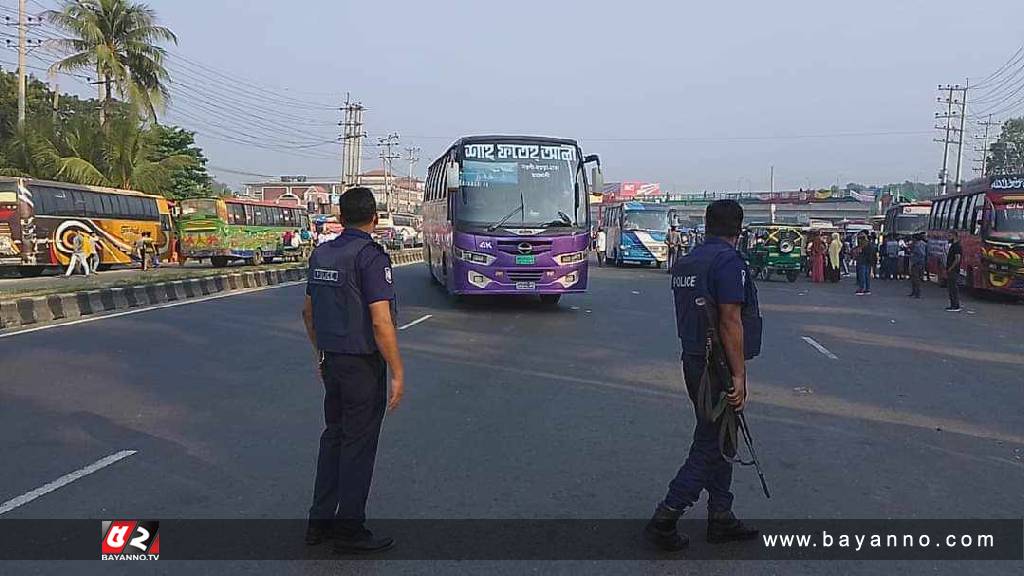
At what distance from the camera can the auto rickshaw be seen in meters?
30.3

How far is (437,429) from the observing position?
7.62 metres

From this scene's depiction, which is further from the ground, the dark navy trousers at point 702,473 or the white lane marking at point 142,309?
the dark navy trousers at point 702,473

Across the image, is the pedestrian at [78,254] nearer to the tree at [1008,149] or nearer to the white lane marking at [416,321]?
the white lane marking at [416,321]

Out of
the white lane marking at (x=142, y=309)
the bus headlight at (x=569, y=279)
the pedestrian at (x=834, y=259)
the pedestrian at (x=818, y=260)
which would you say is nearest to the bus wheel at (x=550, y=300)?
the bus headlight at (x=569, y=279)

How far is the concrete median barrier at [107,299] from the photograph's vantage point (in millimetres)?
15766

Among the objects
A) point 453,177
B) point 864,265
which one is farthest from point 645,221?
point 453,177

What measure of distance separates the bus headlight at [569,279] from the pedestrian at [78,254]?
58.9 feet

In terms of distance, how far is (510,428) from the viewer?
25.2ft

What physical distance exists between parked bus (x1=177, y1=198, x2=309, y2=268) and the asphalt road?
22.7 m

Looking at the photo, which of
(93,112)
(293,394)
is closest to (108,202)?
(93,112)

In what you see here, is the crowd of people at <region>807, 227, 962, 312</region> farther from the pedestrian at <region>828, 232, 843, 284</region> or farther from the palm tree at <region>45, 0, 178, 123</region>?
the palm tree at <region>45, 0, 178, 123</region>

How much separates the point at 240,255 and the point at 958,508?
118 feet

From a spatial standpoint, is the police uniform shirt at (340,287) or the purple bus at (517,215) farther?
the purple bus at (517,215)

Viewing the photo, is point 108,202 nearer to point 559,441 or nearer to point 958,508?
point 559,441
